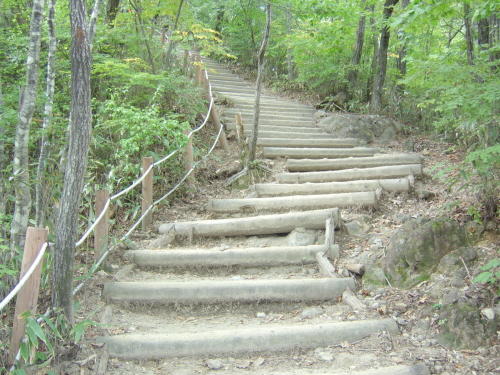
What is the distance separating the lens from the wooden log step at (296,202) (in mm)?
5695

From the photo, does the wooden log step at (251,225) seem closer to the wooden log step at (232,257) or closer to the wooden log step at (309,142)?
the wooden log step at (232,257)

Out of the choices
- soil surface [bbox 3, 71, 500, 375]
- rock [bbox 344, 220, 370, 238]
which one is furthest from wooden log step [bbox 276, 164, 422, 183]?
rock [bbox 344, 220, 370, 238]

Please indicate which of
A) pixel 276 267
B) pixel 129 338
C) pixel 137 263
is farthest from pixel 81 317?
pixel 276 267

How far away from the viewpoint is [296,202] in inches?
231

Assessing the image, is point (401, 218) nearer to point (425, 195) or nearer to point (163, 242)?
point (425, 195)

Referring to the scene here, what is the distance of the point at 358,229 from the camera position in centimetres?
513

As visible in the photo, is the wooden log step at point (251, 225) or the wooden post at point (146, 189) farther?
the wooden post at point (146, 189)

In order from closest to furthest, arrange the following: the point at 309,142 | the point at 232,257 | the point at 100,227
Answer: the point at 100,227, the point at 232,257, the point at 309,142

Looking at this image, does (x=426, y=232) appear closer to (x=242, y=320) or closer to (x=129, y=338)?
(x=242, y=320)

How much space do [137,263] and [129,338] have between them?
148 cm

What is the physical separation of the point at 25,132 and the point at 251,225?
2.77 m

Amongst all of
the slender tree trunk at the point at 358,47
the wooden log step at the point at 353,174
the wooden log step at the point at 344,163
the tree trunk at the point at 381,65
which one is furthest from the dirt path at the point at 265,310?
the slender tree trunk at the point at 358,47

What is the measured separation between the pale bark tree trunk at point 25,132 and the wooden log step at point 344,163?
466cm

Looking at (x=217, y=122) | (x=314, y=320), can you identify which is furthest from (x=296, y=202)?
(x=217, y=122)
